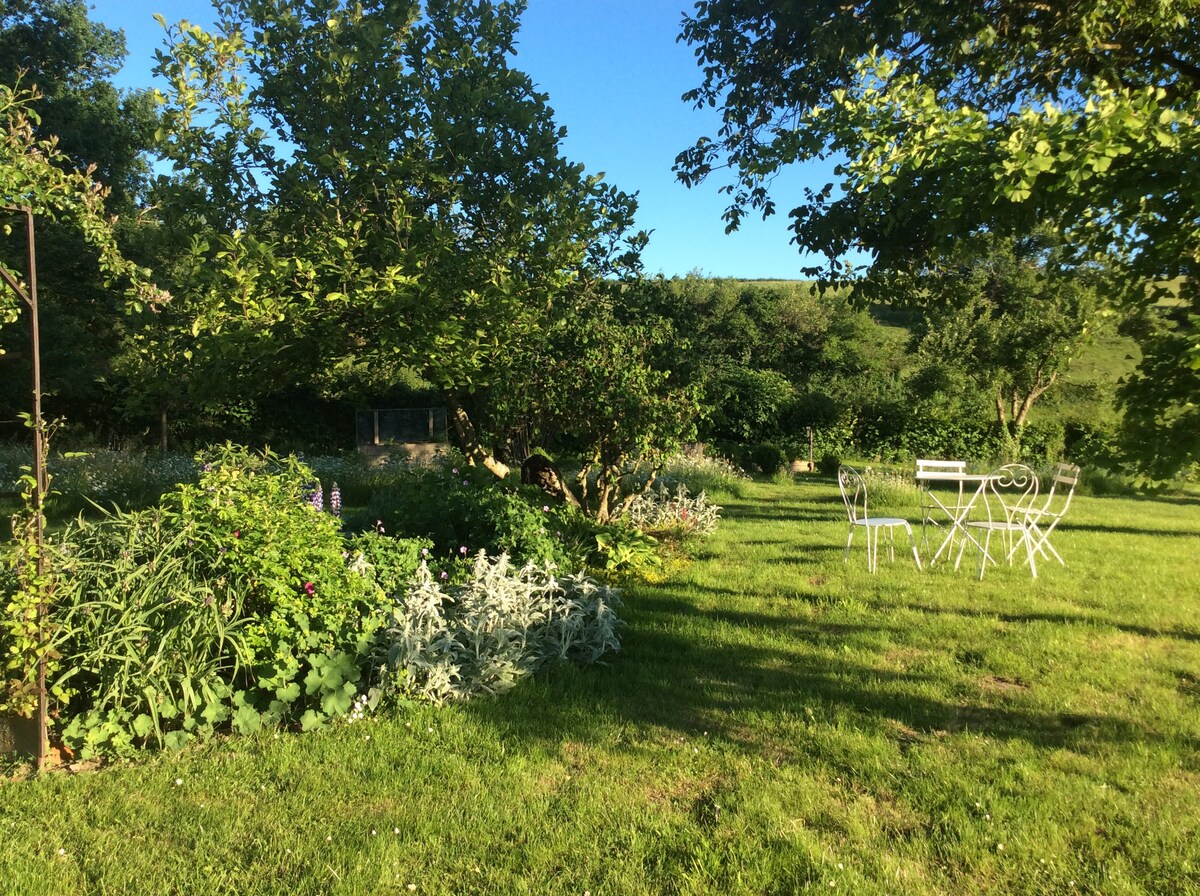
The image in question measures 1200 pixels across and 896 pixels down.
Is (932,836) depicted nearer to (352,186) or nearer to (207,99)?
(352,186)

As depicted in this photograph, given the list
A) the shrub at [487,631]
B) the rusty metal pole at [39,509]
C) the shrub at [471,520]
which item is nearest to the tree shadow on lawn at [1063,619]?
the shrub at [487,631]

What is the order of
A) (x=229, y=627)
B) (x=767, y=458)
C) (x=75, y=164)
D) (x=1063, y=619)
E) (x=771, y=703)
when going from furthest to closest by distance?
(x=767, y=458) < (x=75, y=164) < (x=1063, y=619) < (x=771, y=703) < (x=229, y=627)

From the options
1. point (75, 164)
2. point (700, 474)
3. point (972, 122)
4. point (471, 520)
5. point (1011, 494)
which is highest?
point (75, 164)

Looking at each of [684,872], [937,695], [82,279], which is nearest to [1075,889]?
[684,872]

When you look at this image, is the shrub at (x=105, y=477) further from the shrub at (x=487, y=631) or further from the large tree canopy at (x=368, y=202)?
the shrub at (x=487, y=631)

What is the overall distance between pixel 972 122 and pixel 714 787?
2885 mm

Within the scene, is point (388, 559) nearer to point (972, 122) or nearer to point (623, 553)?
point (623, 553)

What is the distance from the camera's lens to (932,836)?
2.45m

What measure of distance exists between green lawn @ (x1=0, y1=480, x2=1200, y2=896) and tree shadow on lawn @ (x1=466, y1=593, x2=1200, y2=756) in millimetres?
14

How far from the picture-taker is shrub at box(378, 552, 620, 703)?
11.7ft

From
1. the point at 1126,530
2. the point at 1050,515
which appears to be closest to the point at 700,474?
the point at 1126,530

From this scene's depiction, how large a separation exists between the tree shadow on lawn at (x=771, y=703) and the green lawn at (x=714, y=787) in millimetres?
14

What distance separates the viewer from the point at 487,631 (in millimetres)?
3861

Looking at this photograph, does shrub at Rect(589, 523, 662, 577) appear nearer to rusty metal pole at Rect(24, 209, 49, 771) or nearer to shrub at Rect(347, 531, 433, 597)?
shrub at Rect(347, 531, 433, 597)
